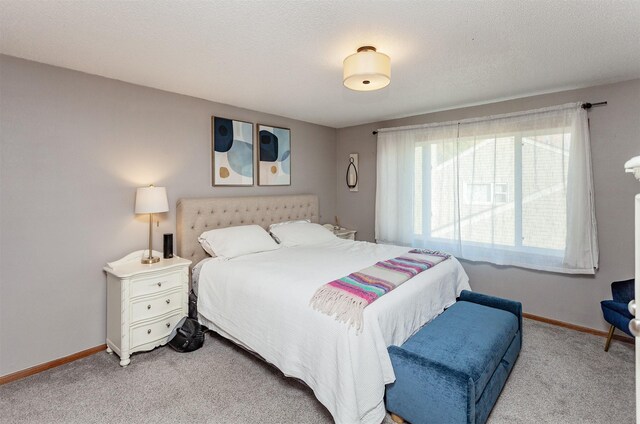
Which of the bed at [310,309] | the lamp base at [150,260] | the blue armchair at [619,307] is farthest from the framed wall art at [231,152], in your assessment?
the blue armchair at [619,307]

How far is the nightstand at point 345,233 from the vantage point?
4443 mm

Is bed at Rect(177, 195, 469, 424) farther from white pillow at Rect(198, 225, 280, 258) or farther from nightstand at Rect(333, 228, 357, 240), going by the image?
nightstand at Rect(333, 228, 357, 240)

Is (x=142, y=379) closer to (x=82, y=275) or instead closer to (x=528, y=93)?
(x=82, y=275)

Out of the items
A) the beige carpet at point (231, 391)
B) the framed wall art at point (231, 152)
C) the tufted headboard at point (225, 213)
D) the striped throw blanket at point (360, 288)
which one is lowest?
the beige carpet at point (231, 391)

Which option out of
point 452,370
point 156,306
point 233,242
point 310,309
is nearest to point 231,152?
point 233,242

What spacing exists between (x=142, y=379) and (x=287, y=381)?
103 centimetres

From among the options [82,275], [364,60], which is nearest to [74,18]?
[364,60]

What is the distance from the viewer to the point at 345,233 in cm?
449

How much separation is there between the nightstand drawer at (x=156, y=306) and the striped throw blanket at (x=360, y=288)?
4.68 ft

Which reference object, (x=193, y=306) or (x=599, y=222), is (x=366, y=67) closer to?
(x=193, y=306)

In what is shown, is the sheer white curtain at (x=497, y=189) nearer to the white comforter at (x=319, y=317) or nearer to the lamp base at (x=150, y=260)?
the white comforter at (x=319, y=317)

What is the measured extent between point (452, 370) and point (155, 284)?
2.24 meters

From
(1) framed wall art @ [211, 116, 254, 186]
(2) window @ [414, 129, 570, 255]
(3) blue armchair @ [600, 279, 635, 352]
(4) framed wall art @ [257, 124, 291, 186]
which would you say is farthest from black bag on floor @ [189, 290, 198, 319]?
(3) blue armchair @ [600, 279, 635, 352]

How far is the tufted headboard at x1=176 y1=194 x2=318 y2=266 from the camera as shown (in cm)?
309
